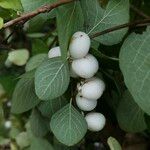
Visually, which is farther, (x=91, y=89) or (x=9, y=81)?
(x=9, y=81)

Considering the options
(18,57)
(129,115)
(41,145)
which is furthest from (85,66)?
(18,57)

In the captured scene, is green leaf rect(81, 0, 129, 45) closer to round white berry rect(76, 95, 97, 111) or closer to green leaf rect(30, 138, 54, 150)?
round white berry rect(76, 95, 97, 111)

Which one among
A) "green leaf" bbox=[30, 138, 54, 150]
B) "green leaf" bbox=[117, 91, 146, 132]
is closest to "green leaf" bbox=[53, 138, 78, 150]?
"green leaf" bbox=[30, 138, 54, 150]

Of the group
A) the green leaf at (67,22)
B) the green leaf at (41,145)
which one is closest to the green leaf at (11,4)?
the green leaf at (67,22)

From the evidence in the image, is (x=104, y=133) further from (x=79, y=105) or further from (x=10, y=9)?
(x=10, y=9)

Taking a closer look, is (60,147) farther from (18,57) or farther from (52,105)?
(18,57)

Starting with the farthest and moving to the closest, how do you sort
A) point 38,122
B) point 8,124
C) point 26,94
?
1. point 8,124
2. point 38,122
3. point 26,94
